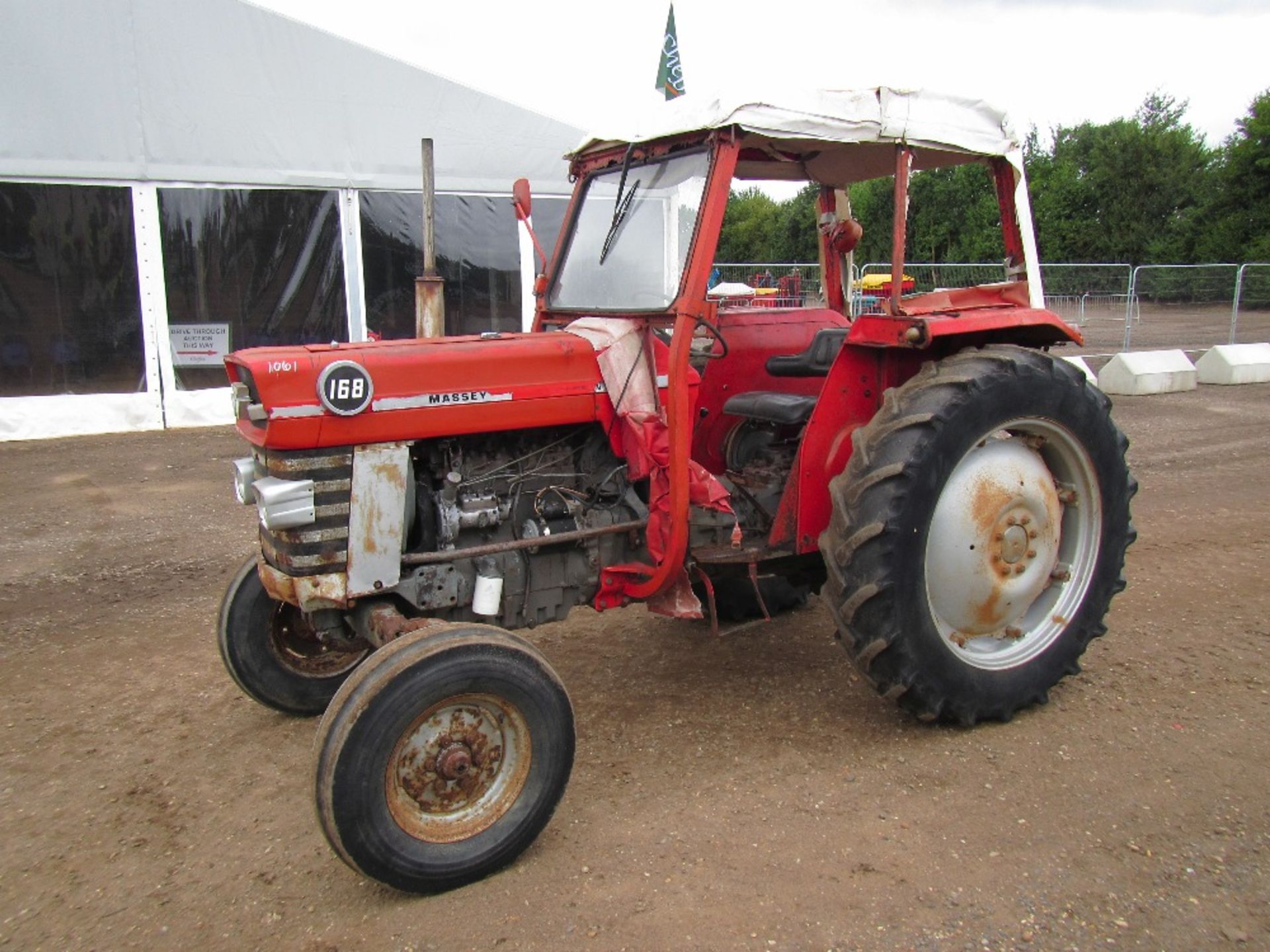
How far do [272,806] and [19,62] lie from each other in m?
8.90

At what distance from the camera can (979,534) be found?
142 inches

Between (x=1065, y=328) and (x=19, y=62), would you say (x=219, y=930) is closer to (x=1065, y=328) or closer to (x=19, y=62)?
(x=1065, y=328)

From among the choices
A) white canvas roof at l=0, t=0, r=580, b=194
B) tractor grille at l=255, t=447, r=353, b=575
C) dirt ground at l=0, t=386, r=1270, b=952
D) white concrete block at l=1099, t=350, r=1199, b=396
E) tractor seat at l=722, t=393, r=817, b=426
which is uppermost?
white canvas roof at l=0, t=0, r=580, b=194

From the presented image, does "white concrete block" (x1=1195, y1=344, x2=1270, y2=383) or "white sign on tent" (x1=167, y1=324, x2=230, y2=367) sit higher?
"white sign on tent" (x1=167, y1=324, x2=230, y2=367)

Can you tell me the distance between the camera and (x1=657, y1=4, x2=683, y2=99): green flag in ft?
44.5

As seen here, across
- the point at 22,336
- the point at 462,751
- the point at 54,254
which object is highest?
the point at 54,254

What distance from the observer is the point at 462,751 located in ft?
9.21

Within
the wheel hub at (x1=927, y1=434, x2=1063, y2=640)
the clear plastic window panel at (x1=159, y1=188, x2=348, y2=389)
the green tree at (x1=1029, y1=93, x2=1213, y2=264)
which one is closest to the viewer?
the wheel hub at (x1=927, y1=434, x2=1063, y2=640)

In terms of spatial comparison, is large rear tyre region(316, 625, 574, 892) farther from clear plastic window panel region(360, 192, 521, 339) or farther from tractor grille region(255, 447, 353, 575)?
clear plastic window panel region(360, 192, 521, 339)

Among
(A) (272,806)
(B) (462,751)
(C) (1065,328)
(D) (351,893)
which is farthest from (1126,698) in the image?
(A) (272,806)

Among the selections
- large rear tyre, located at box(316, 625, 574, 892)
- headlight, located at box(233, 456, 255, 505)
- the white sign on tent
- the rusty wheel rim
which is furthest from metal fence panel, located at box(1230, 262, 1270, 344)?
headlight, located at box(233, 456, 255, 505)

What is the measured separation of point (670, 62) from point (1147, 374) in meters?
7.57

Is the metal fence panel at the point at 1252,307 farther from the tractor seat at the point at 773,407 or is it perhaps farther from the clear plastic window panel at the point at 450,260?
the tractor seat at the point at 773,407

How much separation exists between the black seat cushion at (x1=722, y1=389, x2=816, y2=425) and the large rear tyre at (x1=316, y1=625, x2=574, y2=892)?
148cm
